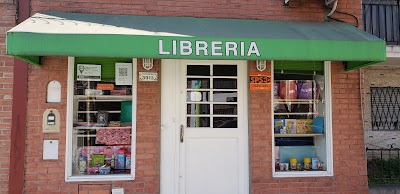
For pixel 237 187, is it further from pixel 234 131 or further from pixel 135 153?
pixel 135 153

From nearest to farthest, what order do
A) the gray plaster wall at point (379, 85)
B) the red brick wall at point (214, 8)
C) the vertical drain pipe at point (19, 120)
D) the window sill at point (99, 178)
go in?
the vertical drain pipe at point (19, 120) → the window sill at point (99, 178) → the red brick wall at point (214, 8) → the gray plaster wall at point (379, 85)

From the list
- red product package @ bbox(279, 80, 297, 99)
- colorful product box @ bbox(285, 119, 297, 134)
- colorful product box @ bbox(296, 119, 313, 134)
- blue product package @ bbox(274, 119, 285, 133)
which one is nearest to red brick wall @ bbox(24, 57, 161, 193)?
blue product package @ bbox(274, 119, 285, 133)

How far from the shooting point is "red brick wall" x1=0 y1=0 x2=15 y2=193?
4.70 metres

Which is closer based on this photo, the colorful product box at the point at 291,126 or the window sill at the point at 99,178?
the window sill at the point at 99,178

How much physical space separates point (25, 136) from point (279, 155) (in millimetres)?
3765

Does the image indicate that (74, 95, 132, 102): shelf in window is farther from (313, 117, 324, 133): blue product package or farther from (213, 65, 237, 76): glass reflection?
(313, 117, 324, 133): blue product package

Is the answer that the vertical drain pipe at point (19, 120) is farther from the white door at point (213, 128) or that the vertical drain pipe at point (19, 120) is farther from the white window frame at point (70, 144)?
the white door at point (213, 128)

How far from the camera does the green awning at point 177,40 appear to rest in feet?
12.6

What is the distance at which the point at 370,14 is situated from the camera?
782 cm

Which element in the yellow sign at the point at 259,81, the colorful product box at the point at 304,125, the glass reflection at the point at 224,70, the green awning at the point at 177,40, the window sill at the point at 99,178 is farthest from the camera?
the colorful product box at the point at 304,125

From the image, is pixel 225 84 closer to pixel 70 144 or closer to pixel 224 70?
pixel 224 70

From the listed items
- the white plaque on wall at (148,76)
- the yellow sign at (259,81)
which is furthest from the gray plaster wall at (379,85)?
the white plaque on wall at (148,76)

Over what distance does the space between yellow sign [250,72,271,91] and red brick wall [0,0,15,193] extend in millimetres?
3434

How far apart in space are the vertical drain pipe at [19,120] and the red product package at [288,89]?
3797mm
